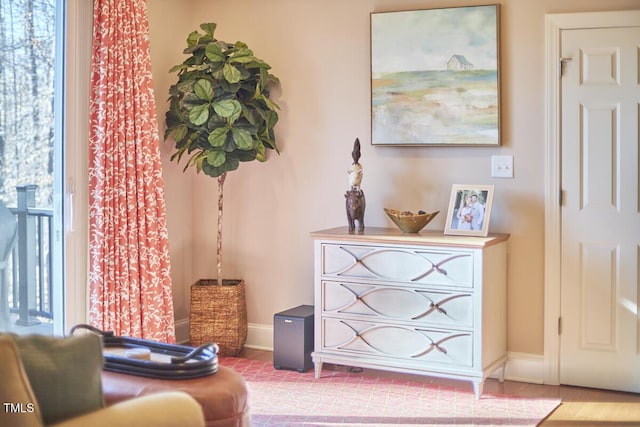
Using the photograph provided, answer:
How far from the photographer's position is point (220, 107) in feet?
15.2

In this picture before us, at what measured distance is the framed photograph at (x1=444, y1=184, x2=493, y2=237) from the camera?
4.30m

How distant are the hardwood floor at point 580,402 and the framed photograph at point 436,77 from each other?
137cm

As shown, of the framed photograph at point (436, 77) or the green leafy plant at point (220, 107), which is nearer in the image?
the framed photograph at point (436, 77)

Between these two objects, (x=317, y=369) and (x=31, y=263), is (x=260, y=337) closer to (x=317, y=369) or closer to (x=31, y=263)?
(x=317, y=369)

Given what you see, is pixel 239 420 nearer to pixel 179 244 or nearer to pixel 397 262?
pixel 397 262

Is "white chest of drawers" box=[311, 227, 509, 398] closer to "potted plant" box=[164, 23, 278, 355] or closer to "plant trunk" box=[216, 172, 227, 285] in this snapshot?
"potted plant" box=[164, 23, 278, 355]

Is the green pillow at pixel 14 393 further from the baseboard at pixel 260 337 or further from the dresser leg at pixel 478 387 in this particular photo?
the baseboard at pixel 260 337

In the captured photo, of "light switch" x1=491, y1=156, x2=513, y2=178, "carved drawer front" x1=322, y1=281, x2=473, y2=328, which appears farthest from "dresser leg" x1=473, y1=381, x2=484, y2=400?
"light switch" x1=491, y1=156, x2=513, y2=178

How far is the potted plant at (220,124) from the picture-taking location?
4688 millimetres

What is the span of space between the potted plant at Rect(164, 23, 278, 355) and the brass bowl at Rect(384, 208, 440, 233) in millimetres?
981

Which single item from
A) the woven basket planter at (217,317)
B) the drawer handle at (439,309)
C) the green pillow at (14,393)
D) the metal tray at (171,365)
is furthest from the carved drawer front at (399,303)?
the green pillow at (14,393)

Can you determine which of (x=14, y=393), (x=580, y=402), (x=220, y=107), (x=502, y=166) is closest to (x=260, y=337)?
(x=220, y=107)

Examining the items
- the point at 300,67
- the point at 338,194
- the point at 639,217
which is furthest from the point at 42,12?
the point at 639,217

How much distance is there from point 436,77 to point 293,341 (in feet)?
5.78
